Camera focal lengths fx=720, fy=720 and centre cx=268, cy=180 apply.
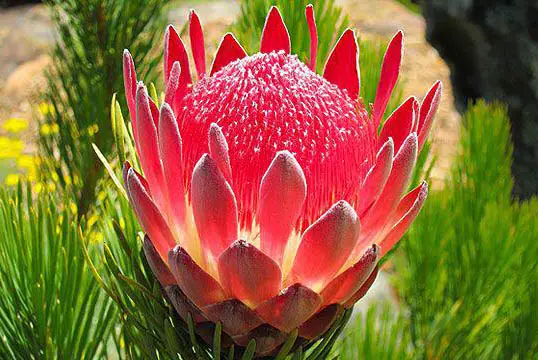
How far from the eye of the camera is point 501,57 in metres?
3.05

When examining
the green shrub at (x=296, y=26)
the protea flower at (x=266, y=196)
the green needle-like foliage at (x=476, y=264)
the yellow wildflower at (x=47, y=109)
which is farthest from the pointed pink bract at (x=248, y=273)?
the yellow wildflower at (x=47, y=109)

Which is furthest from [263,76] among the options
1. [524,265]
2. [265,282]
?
[524,265]

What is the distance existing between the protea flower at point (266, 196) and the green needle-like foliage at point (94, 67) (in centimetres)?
42

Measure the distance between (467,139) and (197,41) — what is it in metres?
0.63

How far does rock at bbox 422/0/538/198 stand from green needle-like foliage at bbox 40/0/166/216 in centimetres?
208

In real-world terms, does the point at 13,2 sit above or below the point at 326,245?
below

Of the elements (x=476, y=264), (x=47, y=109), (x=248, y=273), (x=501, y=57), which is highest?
(x=248, y=273)

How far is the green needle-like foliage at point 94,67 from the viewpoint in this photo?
93 cm

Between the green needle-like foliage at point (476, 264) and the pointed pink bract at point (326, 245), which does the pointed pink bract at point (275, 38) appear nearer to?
the pointed pink bract at point (326, 245)

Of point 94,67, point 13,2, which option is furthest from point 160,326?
point 13,2

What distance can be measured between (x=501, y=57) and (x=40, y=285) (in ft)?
9.18

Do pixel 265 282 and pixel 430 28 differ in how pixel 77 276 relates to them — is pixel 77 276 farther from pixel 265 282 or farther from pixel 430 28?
pixel 430 28

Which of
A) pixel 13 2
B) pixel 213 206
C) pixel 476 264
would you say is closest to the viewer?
pixel 213 206

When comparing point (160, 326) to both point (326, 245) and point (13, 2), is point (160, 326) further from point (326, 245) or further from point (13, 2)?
point (13, 2)
